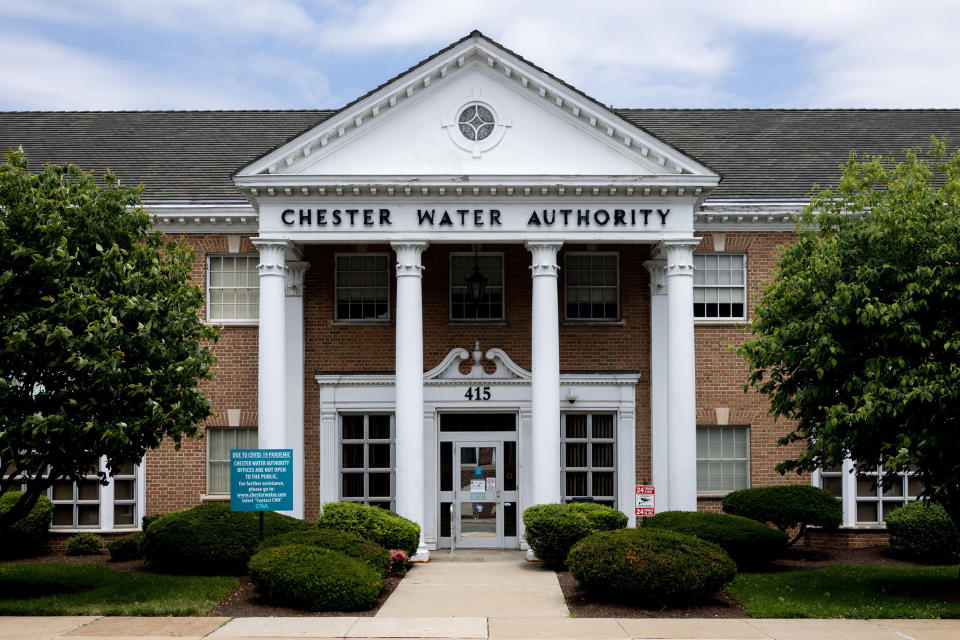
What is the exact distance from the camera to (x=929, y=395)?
1354cm

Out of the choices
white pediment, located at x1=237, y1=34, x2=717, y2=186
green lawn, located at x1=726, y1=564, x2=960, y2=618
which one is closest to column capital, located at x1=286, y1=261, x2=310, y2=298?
white pediment, located at x1=237, y1=34, x2=717, y2=186

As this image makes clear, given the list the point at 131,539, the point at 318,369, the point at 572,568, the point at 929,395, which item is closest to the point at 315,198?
the point at 318,369

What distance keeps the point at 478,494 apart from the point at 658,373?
15.6 ft

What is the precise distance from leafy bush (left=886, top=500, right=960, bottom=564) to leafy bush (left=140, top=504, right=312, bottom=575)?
1176 centimetres

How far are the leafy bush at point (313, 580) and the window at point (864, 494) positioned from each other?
1206cm

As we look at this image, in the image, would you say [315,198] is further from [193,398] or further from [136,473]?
[136,473]

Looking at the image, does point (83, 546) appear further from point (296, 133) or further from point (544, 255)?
point (544, 255)

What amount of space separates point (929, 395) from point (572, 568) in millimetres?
5522

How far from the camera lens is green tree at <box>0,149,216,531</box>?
13.7 metres

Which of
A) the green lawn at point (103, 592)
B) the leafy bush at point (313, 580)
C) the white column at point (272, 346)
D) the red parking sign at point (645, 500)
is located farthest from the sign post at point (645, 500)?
the green lawn at point (103, 592)

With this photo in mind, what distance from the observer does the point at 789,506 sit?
19672mm

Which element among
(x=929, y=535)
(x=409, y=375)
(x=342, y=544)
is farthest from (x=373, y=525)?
(x=929, y=535)

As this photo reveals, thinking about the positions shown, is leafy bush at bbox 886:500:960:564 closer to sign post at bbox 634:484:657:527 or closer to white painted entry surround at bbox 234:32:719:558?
white painted entry surround at bbox 234:32:719:558

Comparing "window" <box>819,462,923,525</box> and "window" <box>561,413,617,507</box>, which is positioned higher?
"window" <box>561,413,617,507</box>
